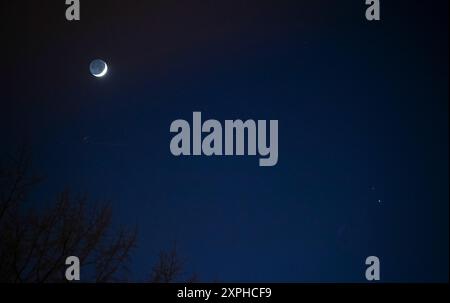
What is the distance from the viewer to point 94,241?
3129mm

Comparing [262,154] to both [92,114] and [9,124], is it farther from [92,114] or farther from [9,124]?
[9,124]

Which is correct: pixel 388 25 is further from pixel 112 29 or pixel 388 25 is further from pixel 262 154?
pixel 112 29

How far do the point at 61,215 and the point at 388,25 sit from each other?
242cm

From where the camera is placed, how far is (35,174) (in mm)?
→ 3115

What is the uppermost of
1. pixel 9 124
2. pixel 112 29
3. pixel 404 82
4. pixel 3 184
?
pixel 112 29

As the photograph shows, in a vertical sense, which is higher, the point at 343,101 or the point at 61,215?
the point at 343,101

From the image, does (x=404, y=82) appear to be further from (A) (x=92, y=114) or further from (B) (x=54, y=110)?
(B) (x=54, y=110)

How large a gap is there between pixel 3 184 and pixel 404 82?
8.69 ft
